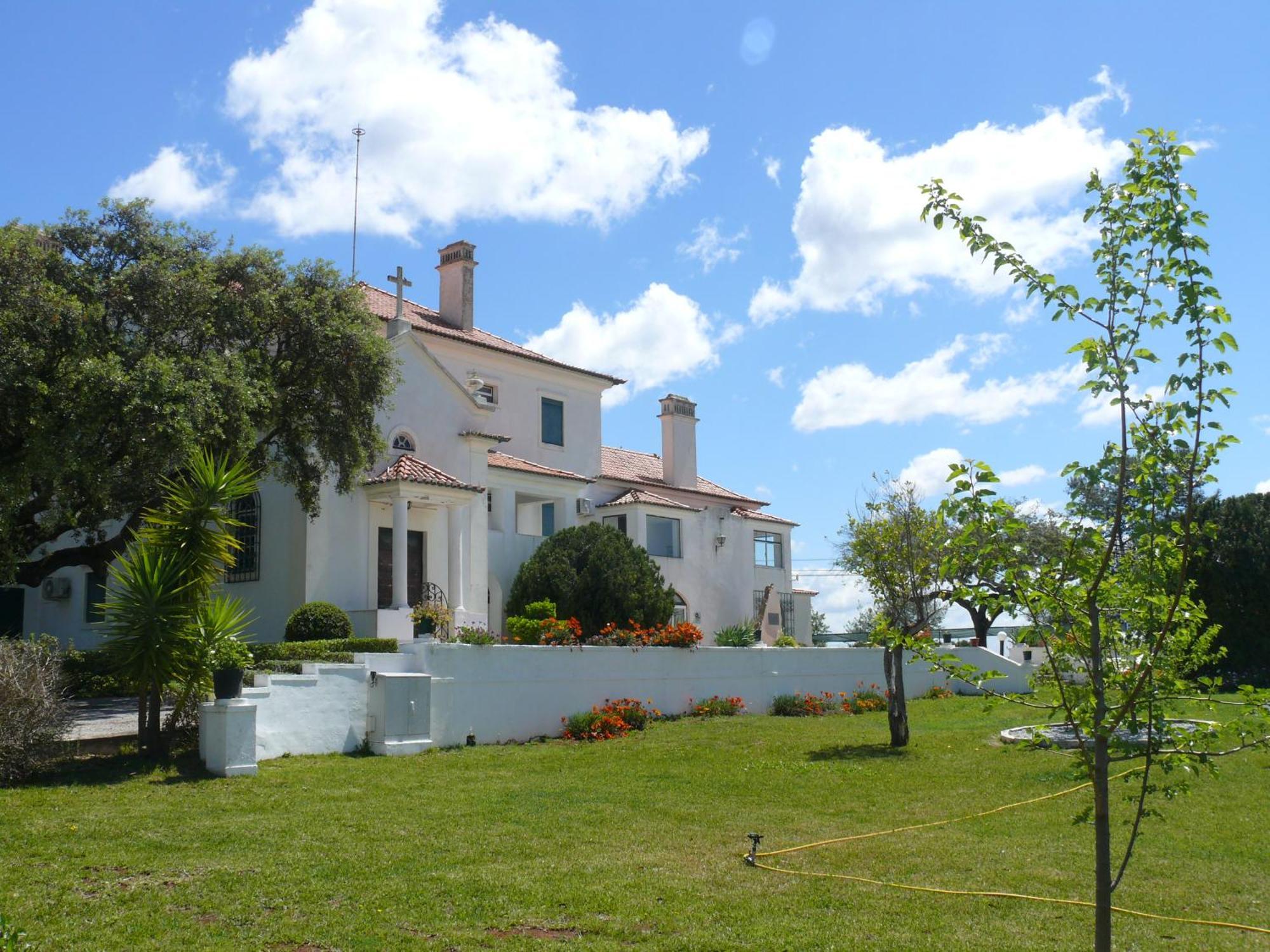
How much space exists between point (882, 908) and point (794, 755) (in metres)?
8.62

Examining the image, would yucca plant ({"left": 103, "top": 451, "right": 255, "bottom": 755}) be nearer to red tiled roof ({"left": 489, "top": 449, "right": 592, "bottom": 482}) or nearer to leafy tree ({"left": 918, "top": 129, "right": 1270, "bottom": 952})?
leafy tree ({"left": 918, "top": 129, "right": 1270, "bottom": 952})

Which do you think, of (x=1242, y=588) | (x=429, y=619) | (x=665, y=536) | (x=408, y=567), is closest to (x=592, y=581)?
(x=408, y=567)

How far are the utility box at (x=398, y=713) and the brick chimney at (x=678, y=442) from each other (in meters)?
22.6

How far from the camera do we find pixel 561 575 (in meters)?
26.4

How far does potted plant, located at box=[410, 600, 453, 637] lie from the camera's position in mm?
21781

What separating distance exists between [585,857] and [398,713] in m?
7.46

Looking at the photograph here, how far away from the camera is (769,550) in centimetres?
3947

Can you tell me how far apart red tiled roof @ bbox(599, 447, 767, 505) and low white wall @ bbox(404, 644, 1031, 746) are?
1192 cm

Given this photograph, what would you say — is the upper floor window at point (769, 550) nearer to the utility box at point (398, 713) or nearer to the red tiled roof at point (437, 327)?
the red tiled roof at point (437, 327)

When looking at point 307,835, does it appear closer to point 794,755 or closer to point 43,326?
point 794,755

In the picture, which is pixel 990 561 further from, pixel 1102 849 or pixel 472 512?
pixel 472 512

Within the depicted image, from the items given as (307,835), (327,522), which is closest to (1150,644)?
(307,835)

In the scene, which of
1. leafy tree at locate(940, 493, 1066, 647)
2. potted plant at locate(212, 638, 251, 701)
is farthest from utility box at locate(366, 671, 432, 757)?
leafy tree at locate(940, 493, 1066, 647)

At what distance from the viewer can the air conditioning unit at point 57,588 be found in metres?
27.9
